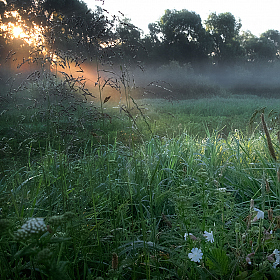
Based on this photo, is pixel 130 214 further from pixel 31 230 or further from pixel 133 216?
pixel 31 230

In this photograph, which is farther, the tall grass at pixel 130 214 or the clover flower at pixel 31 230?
the tall grass at pixel 130 214

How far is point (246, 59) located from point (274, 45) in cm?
649

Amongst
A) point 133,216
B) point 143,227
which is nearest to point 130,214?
point 133,216

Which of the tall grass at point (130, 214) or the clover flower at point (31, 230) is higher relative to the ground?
the clover flower at point (31, 230)

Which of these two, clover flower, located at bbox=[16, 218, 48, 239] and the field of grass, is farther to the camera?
the field of grass

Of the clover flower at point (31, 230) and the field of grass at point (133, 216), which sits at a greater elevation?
the clover flower at point (31, 230)

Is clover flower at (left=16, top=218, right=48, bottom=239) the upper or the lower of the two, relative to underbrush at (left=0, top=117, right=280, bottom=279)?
upper

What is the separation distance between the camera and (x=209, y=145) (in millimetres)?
2775

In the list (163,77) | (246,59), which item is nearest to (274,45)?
(246,59)

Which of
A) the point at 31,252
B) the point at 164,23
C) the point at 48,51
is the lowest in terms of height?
the point at 31,252

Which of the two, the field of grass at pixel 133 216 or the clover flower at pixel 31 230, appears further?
the field of grass at pixel 133 216

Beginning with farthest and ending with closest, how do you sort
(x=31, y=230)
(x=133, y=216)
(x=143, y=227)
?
(x=133, y=216), (x=143, y=227), (x=31, y=230)

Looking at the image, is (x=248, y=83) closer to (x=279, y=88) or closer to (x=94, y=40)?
(x=279, y=88)

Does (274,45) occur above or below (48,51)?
above
